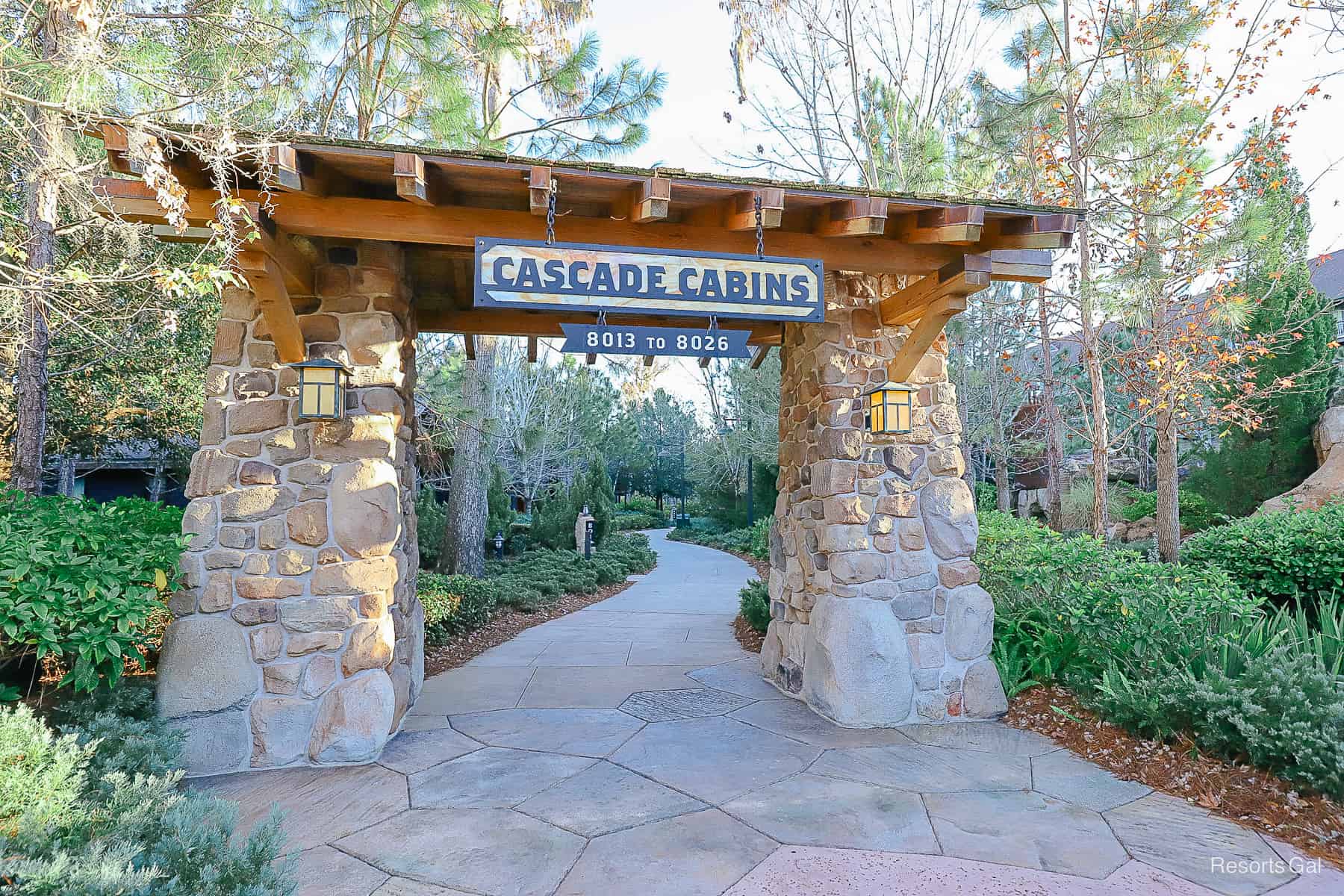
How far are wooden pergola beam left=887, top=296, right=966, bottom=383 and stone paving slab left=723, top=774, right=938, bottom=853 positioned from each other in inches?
94.6

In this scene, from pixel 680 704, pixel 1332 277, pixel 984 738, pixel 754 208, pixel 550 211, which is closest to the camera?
pixel 550 211

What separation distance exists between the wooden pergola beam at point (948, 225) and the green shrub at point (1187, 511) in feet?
31.9

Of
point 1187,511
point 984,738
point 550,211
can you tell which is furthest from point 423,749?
point 1187,511

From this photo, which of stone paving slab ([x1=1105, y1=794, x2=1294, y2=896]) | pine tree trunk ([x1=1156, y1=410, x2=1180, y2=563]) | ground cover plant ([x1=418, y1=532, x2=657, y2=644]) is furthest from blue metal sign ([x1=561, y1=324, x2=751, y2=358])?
pine tree trunk ([x1=1156, y1=410, x2=1180, y2=563])

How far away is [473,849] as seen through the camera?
2738 millimetres

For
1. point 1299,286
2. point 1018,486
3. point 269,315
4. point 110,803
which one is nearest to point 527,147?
point 269,315

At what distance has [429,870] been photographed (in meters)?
2.58

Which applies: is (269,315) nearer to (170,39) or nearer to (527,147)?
(170,39)

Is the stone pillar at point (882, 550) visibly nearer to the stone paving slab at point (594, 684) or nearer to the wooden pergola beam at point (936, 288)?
the wooden pergola beam at point (936, 288)

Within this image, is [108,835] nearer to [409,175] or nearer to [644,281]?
[409,175]

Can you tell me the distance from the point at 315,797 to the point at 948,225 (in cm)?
426

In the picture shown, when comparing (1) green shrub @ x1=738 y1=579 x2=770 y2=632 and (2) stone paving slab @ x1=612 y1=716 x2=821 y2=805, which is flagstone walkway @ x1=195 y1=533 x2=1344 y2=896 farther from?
(1) green shrub @ x1=738 y1=579 x2=770 y2=632

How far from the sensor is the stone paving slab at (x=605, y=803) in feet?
9.71

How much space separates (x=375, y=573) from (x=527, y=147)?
5507 mm
